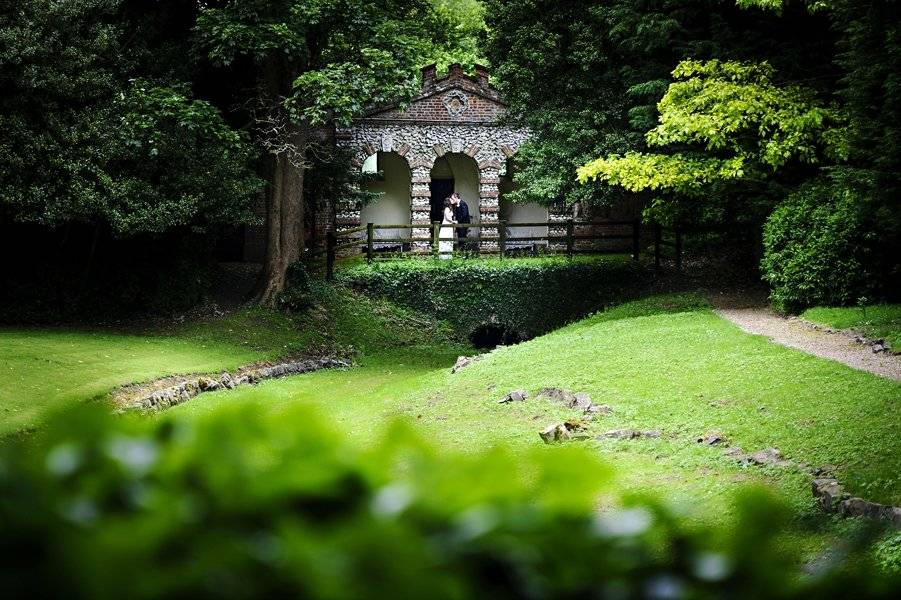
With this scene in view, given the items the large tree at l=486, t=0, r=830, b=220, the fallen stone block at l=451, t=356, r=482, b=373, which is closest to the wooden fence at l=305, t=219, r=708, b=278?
the large tree at l=486, t=0, r=830, b=220

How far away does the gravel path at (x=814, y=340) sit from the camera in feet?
42.7

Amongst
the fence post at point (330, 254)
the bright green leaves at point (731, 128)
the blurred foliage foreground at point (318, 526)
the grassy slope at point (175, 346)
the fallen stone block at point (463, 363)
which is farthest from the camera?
the fence post at point (330, 254)

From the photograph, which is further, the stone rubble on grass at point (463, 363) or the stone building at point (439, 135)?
the stone building at point (439, 135)

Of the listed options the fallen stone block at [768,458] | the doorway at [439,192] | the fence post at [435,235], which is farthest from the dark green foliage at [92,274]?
the fallen stone block at [768,458]

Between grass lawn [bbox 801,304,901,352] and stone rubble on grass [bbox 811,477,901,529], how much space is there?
6.47 m

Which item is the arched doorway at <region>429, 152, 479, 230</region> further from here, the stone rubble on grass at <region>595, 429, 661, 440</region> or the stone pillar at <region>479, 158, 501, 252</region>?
the stone rubble on grass at <region>595, 429, 661, 440</region>

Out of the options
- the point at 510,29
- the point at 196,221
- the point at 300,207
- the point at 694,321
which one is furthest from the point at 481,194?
the point at 694,321

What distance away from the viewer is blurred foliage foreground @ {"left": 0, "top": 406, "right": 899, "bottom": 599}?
142 cm

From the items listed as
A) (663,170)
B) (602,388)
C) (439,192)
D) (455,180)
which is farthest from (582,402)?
(439,192)

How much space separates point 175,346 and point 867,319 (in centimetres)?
1297

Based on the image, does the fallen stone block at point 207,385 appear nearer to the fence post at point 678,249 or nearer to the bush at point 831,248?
the bush at point 831,248

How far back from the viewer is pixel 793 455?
9.60 metres

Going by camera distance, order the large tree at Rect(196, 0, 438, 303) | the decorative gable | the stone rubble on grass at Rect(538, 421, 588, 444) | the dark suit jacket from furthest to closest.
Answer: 1. the dark suit jacket
2. the decorative gable
3. the large tree at Rect(196, 0, 438, 303)
4. the stone rubble on grass at Rect(538, 421, 588, 444)

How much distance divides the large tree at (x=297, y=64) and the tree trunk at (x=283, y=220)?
0.08 ft
